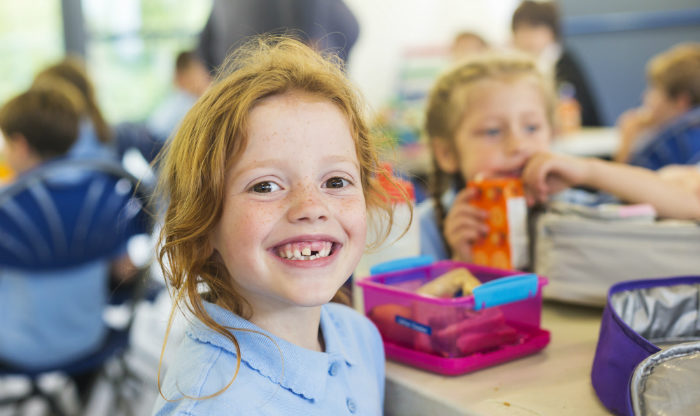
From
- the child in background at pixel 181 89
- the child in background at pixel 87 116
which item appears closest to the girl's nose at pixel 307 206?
the child in background at pixel 87 116

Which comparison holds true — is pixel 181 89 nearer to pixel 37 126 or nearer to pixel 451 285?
pixel 37 126

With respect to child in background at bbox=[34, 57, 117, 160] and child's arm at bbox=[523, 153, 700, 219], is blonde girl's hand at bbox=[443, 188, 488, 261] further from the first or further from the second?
child in background at bbox=[34, 57, 117, 160]

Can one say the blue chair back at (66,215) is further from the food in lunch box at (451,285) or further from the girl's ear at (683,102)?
the girl's ear at (683,102)

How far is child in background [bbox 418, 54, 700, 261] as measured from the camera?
3.74ft

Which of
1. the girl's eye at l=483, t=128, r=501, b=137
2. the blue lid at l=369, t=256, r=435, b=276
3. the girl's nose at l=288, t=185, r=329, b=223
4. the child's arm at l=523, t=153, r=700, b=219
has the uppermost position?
the girl's nose at l=288, t=185, r=329, b=223

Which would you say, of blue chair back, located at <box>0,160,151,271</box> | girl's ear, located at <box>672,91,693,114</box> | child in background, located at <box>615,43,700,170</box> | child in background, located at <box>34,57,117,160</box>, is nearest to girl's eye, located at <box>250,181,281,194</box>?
blue chair back, located at <box>0,160,151,271</box>

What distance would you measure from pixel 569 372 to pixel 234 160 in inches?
18.7

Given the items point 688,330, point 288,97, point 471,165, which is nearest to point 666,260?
point 688,330

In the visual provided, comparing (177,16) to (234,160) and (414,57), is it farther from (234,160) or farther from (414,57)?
(234,160)

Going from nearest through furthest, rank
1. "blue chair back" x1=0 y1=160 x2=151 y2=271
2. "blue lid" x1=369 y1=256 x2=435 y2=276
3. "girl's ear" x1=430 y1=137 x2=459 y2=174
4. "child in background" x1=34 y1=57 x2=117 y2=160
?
"blue lid" x1=369 y1=256 x2=435 y2=276, "girl's ear" x1=430 y1=137 x2=459 y2=174, "blue chair back" x1=0 y1=160 x2=151 y2=271, "child in background" x1=34 y1=57 x2=117 y2=160

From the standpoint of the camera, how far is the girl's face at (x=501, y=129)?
128 centimetres

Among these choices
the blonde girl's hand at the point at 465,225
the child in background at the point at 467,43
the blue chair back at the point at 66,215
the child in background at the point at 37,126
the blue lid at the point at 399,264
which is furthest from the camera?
the child in background at the point at 467,43

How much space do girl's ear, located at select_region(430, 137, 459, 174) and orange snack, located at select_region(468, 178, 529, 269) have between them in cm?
33

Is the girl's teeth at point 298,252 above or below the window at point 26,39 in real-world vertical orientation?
below
